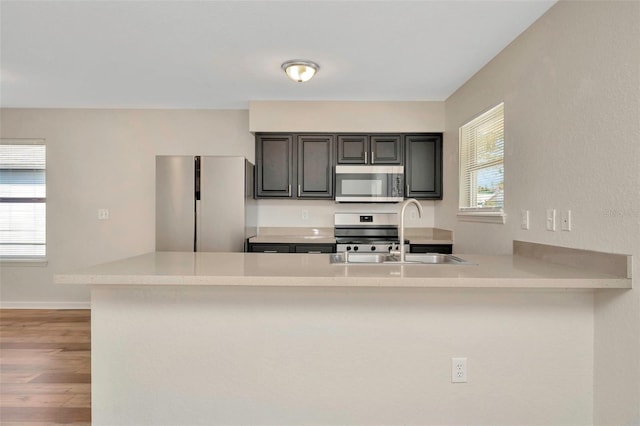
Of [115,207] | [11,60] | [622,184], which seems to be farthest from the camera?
[115,207]

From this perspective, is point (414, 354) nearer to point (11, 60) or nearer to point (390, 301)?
point (390, 301)

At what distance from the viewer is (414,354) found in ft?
6.04

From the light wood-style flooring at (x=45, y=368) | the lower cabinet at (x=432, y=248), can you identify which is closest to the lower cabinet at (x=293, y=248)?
the lower cabinet at (x=432, y=248)

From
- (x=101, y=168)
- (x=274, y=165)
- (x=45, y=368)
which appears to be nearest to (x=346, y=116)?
(x=274, y=165)

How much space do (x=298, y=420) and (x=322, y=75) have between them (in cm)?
261

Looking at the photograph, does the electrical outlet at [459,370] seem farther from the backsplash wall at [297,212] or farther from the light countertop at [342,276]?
the backsplash wall at [297,212]

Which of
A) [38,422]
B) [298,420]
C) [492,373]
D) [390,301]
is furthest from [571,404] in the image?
[38,422]

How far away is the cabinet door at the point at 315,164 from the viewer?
4098 millimetres

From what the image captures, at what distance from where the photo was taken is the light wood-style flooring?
7.29 feet

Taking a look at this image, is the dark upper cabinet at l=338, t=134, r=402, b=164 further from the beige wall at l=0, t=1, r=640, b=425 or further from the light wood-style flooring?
the light wood-style flooring

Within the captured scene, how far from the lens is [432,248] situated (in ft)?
12.5

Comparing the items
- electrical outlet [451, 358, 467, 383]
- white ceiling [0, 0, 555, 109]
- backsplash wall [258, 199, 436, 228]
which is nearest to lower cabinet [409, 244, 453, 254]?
backsplash wall [258, 199, 436, 228]

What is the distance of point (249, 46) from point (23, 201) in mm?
3628

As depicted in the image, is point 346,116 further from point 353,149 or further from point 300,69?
point 300,69
